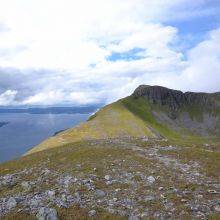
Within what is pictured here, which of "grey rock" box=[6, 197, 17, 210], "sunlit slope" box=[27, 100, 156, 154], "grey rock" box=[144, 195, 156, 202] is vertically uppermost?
"grey rock" box=[144, 195, 156, 202]

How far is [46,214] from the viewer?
26578 mm

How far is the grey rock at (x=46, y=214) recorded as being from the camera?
26.2m

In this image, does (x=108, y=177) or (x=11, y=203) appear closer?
(x=11, y=203)

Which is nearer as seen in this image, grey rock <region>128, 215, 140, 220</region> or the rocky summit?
grey rock <region>128, 215, 140, 220</region>

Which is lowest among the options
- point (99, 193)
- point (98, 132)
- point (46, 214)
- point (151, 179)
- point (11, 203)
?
point (98, 132)

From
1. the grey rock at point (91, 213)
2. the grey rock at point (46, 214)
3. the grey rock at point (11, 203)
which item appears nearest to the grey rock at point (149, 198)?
the grey rock at point (91, 213)

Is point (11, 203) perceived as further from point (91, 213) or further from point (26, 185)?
point (91, 213)

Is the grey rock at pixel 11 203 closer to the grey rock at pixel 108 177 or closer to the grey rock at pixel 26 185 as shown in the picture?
the grey rock at pixel 26 185

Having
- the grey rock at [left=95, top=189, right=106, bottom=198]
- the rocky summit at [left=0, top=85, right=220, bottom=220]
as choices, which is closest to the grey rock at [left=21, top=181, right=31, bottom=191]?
the rocky summit at [left=0, top=85, right=220, bottom=220]

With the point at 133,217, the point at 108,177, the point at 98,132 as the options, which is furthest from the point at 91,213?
the point at 98,132

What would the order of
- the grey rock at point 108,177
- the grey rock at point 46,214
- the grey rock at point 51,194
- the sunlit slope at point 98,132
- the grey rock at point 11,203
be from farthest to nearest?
the sunlit slope at point 98,132 → the grey rock at point 108,177 → the grey rock at point 51,194 → the grey rock at point 11,203 → the grey rock at point 46,214

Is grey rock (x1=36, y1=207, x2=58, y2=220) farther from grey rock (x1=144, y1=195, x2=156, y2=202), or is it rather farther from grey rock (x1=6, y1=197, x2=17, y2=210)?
grey rock (x1=144, y1=195, x2=156, y2=202)

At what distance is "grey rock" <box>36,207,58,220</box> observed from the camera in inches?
1031

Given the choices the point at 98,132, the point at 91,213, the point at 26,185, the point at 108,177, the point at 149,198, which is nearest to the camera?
the point at 91,213
